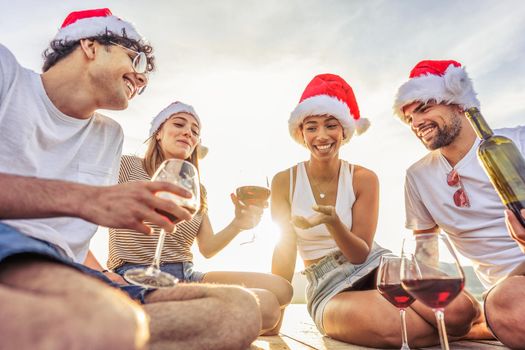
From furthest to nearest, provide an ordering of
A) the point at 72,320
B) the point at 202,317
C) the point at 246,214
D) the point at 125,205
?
the point at 246,214
the point at 202,317
the point at 125,205
the point at 72,320

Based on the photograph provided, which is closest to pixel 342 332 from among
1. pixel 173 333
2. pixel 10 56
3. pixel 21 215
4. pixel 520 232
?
pixel 520 232

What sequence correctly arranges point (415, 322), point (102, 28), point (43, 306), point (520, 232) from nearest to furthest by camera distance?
point (43, 306) < point (520, 232) < point (415, 322) < point (102, 28)

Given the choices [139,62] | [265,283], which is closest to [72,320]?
[139,62]

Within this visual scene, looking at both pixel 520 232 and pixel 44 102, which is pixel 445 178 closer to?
pixel 520 232

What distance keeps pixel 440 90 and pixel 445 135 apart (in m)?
0.60

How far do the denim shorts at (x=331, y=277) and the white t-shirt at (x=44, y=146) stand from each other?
6.50 ft

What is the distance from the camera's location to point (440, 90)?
3.65 metres

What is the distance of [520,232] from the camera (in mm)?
1852

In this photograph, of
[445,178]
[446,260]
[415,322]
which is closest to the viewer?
[446,260]

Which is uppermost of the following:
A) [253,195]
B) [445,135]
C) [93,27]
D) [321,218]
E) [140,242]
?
[93,27]

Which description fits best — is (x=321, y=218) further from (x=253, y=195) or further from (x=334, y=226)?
(x=253, y=195)

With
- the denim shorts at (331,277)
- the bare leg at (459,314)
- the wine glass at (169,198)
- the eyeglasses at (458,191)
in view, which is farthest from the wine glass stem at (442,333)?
the eyeglasses at (458,191)

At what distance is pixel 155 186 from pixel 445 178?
2914mm

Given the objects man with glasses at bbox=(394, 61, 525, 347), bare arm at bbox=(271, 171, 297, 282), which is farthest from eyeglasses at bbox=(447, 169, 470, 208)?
bare arm at bbox=(271, 171, 297, 282)
